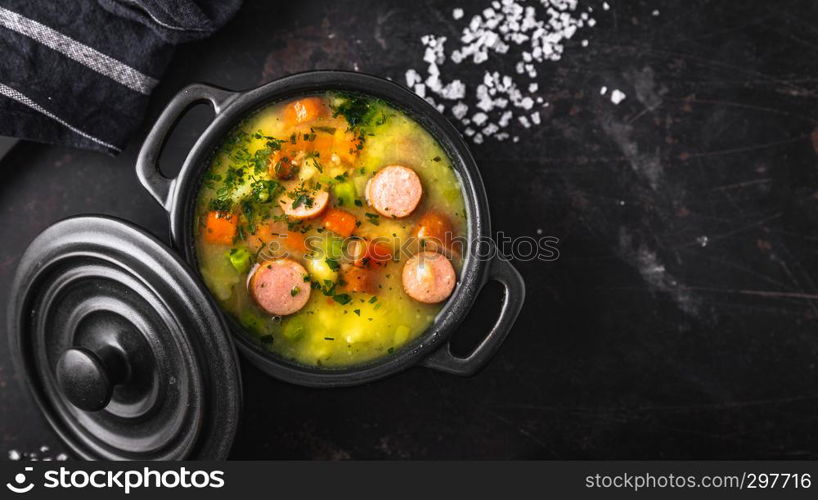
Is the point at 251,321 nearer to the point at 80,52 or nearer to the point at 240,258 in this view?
the point at 240,258

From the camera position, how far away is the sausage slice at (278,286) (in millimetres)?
1996

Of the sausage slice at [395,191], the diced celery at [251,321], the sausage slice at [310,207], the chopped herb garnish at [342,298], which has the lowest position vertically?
the diced celery at [251,321]

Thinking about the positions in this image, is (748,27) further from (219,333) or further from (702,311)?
(219,333)

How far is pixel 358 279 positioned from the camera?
2.03m

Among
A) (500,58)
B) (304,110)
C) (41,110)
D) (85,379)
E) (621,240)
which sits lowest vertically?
(85,379)

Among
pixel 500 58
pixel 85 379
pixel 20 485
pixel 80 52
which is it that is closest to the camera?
pixel 85 379

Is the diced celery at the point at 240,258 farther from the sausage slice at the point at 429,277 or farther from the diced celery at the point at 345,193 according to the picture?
the sausage slice at the point at 429,277

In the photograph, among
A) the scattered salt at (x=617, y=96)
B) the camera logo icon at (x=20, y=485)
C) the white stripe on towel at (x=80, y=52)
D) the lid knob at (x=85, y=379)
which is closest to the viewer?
the lid knob at (x=85, y=379)

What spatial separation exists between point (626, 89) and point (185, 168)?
1362 mm

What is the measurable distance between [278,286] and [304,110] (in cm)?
49

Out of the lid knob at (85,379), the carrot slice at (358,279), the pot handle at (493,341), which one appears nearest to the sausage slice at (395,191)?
the carrot slice at (358,279)

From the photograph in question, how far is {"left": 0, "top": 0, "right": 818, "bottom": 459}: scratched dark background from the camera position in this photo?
2.32 m

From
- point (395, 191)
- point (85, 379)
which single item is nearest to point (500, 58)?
point (395, 191)

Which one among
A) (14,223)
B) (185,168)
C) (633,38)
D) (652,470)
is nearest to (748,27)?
(633,38)
